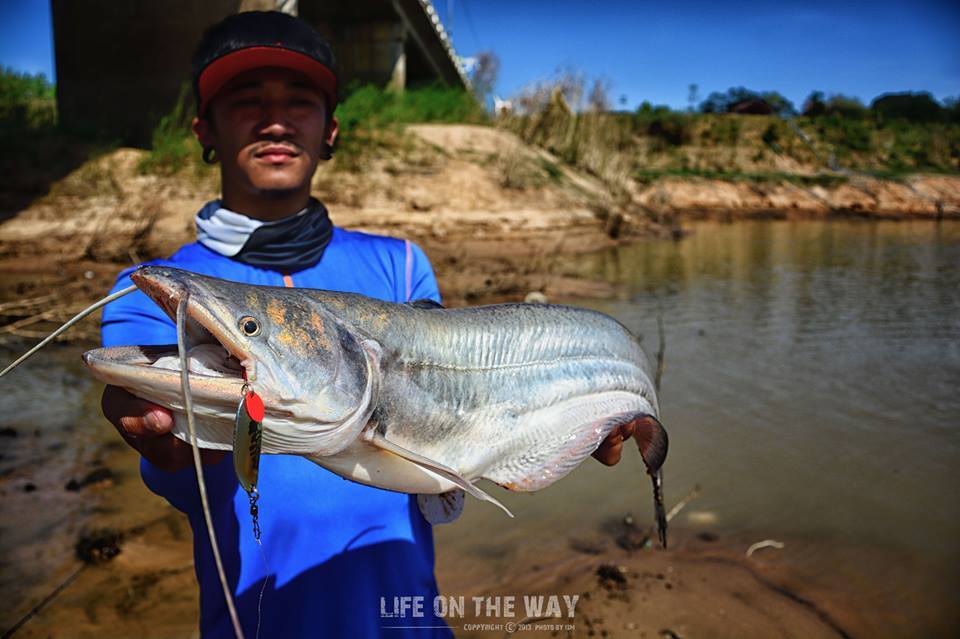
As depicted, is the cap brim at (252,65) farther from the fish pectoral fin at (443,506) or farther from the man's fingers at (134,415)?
the fish pectoral fin at (443,506)

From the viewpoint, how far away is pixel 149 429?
1411 mm

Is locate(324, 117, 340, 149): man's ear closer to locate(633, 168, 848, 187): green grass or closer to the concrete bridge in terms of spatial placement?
the concrete bridge

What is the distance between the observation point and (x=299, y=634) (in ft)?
6.08

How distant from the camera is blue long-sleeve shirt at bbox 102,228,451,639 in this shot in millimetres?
1878

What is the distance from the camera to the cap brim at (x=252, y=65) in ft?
7.30

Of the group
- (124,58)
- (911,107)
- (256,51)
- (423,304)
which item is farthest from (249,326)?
(911,107)

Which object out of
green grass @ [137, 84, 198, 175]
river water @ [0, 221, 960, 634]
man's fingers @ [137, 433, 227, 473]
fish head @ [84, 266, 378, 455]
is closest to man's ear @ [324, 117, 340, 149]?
fish head @ [84, 266, 378, 455]

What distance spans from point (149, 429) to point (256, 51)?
53.6 inches

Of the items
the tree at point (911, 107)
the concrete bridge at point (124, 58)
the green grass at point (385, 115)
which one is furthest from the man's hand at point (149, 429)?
the tree at point (911, 107)

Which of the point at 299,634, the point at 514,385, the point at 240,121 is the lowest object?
the point at 299,634

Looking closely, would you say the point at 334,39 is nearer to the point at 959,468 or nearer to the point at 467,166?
the point at 467,166

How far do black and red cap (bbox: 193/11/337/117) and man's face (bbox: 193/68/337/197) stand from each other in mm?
40

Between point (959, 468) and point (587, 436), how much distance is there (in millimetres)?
3799

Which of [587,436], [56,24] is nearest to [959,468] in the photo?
[587,436]
